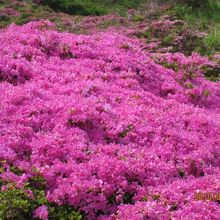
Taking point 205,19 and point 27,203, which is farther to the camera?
point 205,19

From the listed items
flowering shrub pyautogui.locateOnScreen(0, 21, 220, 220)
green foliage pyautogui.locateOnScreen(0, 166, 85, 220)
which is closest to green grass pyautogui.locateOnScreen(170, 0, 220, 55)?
flowering shrub pyautogui.locateOnScreen(0, 21, 220, 220)

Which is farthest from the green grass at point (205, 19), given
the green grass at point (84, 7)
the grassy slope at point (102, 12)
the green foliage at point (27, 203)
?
the green foliage at point (27, 203)

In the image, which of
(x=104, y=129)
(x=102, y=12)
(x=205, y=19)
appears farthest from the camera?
(x=102, y=12)

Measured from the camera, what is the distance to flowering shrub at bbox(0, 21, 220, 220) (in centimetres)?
664

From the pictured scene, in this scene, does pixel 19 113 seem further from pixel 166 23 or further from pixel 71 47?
pixel 166 23

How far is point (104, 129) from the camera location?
856 cm

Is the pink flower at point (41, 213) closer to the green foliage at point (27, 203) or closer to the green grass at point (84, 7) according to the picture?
the green foliage at point (27, 203)

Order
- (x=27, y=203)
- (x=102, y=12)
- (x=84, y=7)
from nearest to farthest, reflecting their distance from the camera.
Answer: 1. (x=27, y=203)
2. (x=102, y=12)
3. (x=84, y=7)

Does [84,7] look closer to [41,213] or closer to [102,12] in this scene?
[102,12]

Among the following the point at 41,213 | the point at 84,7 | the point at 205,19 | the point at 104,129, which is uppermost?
the point at 84,7

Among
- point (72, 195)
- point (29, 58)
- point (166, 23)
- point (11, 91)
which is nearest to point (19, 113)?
point (11, 91)

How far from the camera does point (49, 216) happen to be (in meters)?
6.18

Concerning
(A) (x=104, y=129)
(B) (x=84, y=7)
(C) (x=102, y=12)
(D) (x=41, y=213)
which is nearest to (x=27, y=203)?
(D) (x=41, y=213)

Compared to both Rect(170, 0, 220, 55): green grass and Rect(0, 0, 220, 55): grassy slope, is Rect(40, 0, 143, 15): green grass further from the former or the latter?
Rect(170, 0, 220, 55): green grass
